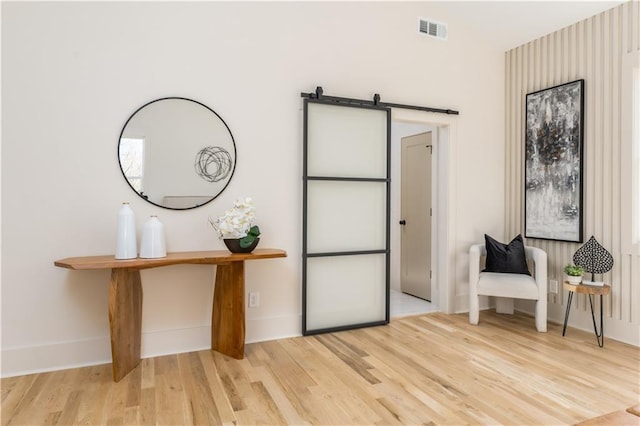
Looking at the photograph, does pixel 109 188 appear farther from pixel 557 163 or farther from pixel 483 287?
pixel 557 163

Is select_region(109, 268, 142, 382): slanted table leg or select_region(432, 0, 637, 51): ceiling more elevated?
select_region(432, 0, 637, 51): ceiling

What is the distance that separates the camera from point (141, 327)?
2.98 meters

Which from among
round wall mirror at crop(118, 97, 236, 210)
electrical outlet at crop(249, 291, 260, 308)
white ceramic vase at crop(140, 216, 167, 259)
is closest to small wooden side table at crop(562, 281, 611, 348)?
electrical outlet at crop(249, 291, 260, 308)

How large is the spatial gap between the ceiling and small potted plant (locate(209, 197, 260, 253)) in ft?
9.49

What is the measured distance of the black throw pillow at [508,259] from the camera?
3787mm

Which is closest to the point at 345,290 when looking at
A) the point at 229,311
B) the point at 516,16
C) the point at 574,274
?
the point at 229,311

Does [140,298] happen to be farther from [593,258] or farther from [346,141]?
[593,258]

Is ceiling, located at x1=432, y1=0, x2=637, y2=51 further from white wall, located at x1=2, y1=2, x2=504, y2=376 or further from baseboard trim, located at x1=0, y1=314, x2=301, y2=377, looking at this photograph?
baseboard trim, located at x1=0, y1=314, x2=301, y2=377

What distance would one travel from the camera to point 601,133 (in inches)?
137

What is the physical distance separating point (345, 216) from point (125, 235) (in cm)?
186

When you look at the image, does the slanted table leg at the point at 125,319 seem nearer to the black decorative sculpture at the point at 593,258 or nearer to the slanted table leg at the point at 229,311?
the slanted table leg at the point at 229,311

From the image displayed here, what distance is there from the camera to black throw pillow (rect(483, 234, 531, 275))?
3.79 meters

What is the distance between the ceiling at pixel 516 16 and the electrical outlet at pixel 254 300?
3.32 m

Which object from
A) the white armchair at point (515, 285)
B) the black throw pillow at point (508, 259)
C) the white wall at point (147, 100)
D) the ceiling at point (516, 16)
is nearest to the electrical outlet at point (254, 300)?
the white wall at point (147, 100)
